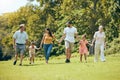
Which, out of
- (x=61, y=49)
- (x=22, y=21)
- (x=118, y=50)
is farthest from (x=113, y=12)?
(x=22, y=21)

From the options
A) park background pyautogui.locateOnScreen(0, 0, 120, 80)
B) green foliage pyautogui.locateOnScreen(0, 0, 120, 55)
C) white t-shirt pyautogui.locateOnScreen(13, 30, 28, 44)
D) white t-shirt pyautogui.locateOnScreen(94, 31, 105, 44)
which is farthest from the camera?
green foliage pyautogui.locateOnScreen(0, 0, 120, 55)

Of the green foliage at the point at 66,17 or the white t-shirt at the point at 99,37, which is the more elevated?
the green foliage at the point at 66,17

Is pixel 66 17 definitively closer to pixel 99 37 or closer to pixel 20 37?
pixel 99 37

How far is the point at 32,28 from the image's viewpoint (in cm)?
5138

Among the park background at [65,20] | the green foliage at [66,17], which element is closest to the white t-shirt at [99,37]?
the park background at [65,20]

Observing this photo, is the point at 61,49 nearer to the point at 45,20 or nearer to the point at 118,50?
the point at 45,20

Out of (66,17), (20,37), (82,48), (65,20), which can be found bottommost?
(82,48)

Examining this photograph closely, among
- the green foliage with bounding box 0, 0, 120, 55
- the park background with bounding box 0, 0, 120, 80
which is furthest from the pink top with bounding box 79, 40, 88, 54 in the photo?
the green foliage with bounding box 0, 0, 120, 55

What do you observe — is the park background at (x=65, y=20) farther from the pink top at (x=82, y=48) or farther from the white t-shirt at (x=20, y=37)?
the white t-shirt at (x=20, y=37)

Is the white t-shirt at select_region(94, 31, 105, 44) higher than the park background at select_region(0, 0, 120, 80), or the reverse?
the park background at select_region(0, 0, 120, 80)

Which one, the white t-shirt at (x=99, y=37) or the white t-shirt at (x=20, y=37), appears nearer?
the white t-shirt at (x=20, y=37)

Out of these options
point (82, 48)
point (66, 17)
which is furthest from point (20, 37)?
point (66, 17)

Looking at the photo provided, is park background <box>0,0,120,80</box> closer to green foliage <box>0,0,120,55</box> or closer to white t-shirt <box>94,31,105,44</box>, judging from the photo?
green foliage <box>0,0,120,55</box>

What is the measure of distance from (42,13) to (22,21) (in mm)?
6563
